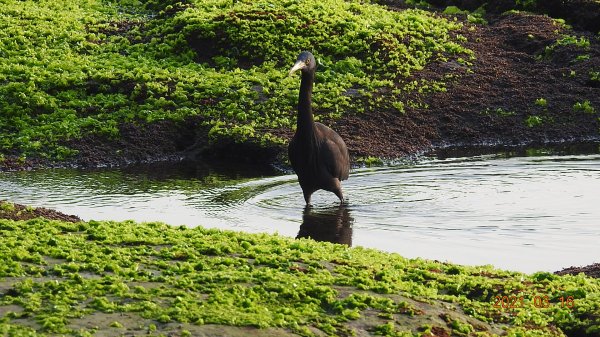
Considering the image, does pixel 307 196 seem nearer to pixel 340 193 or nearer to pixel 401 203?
pixel 340 193

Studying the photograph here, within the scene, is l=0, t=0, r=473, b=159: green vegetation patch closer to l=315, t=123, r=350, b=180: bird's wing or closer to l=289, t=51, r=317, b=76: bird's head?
l=315, t=123, r=350, b=180: bird's wing

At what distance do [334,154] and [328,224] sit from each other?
1304 millimetres

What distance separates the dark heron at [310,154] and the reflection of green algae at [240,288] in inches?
187

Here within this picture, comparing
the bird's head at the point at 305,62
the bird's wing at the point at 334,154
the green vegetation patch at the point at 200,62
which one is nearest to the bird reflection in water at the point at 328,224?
the bird's wing at the point at 334,154

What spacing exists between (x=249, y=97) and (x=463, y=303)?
12373mm

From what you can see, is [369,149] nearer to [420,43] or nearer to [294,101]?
[294,101]

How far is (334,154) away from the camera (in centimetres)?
1564

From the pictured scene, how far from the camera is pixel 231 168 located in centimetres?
1892

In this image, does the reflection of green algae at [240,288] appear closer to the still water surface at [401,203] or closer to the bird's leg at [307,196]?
the still water surface at [401,203]

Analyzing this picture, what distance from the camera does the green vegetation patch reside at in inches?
798

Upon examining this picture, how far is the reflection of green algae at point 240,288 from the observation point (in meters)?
8.05

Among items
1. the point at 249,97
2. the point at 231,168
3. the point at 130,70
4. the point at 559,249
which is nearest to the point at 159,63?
the point at 130,70

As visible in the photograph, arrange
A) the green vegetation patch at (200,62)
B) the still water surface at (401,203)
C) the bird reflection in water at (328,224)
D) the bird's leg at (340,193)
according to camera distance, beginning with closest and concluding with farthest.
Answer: the still water surface at (401,203) < the bird reflection in water at (328,224) < the bird's leg at (340,193) < the green vegetation patch at (200,62)

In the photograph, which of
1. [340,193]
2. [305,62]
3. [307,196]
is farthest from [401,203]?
[305,62]
